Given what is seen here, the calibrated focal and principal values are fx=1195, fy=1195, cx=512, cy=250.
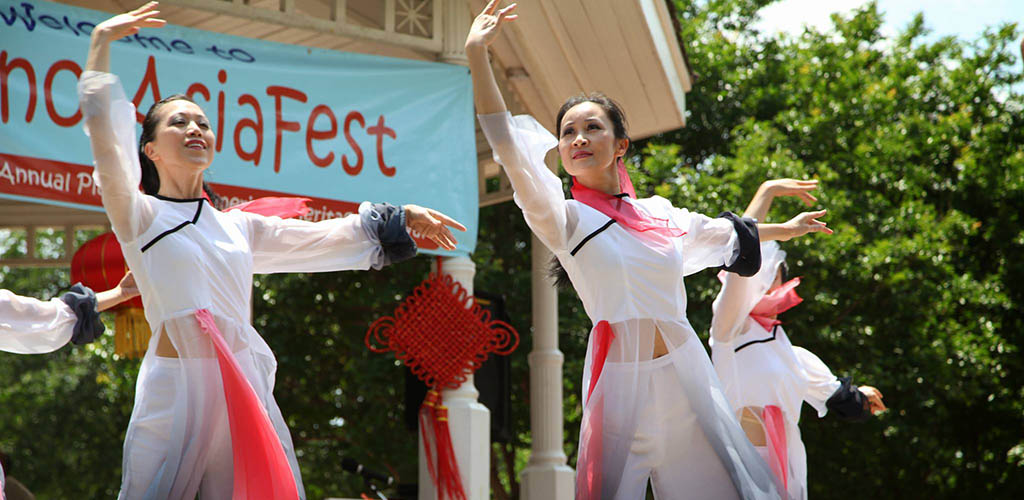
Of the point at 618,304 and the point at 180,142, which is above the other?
the point at 180,142

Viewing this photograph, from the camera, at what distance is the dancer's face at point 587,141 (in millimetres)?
3713

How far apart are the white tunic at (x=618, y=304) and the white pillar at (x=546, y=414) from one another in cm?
533

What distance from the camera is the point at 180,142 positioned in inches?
141

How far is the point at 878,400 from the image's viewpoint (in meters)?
6.05

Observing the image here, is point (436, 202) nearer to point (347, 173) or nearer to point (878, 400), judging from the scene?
point (347, 173)

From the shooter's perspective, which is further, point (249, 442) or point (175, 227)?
point (175, 227)

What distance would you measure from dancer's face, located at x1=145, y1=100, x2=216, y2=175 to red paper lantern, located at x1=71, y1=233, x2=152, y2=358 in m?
3.33

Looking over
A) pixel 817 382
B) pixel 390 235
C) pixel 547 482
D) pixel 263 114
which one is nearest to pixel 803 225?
pixel 390 235

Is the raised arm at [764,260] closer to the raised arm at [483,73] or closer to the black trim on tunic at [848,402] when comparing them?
the black trim on tunic at [848,402]

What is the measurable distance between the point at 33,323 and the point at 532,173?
1.66m

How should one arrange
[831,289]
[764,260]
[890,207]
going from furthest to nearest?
1. [890,207]
2. [831,289]
3. [764,260]

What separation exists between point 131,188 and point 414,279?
9.65 m

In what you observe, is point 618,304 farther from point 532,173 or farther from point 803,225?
point 803,225

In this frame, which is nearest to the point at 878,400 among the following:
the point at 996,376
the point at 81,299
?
the point at 81,299
